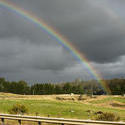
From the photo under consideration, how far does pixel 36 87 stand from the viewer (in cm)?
11119

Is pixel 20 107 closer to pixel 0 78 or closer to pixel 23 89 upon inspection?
pixel 23 89

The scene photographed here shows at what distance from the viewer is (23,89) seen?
10975 centimetres

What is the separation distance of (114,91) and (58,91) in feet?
90.2

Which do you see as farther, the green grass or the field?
the field

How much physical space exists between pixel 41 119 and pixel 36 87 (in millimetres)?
99272

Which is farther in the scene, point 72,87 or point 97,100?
point 72,87

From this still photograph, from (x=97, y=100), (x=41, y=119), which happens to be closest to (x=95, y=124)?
(x=41, y=119)

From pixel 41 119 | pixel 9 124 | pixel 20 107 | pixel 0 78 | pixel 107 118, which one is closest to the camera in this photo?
pixel 41 119

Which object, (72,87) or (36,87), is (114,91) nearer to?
(72,87)

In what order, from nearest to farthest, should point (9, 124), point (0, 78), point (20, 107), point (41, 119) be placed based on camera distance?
1. point (41, 119)
2. point (9, 124)
3. point (20, 107)
4. point (0, 78)

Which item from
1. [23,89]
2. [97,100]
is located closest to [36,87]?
[23,89]

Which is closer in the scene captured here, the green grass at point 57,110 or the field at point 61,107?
the green grass at point 57,110

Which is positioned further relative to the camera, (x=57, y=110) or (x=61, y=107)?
(x=61, y=107)

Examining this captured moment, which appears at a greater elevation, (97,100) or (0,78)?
(0,78)
